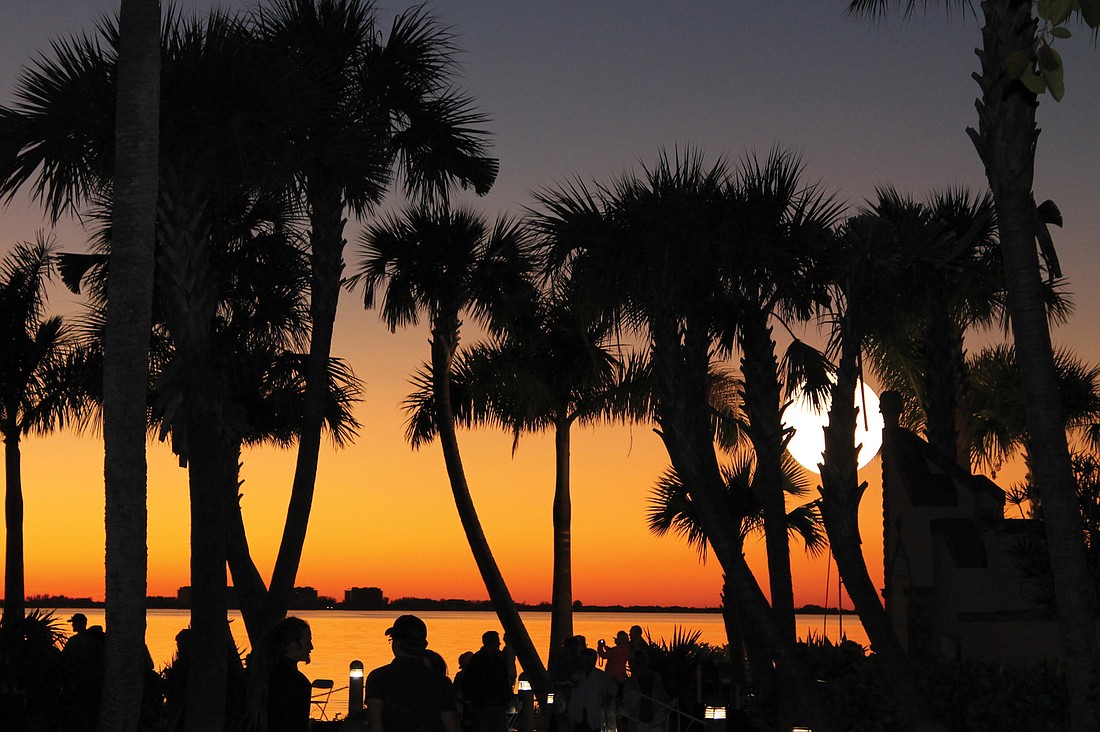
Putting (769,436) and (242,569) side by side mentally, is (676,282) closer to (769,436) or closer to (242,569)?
(769,436)

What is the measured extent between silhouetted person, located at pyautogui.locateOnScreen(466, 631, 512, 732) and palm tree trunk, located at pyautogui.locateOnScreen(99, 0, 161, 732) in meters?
4.71

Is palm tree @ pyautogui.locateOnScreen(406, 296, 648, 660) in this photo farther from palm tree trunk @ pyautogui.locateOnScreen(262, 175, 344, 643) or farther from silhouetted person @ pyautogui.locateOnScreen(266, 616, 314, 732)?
silhouetted person @ pyautogui.locateOnScreen(266, 616, 314, 732)

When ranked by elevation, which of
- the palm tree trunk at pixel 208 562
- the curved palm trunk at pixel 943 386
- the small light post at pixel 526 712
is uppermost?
the curved palm trunk at pixel 943 386

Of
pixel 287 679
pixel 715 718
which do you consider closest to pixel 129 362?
pixel 287 679

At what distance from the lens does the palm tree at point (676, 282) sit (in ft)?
54.5

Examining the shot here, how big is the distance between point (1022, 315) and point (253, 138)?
7.77m

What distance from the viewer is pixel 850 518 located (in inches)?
579

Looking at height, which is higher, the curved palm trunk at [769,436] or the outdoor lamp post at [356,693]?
the curved palm trunk at [769,436]

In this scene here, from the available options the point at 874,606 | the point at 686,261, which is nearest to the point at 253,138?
the point at 686,261

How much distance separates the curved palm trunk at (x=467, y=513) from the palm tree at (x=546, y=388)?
4.09 feet

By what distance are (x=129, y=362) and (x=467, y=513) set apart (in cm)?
1567

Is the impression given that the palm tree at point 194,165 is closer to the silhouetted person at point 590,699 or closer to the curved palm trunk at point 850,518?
the silhouetted person at point 590,699

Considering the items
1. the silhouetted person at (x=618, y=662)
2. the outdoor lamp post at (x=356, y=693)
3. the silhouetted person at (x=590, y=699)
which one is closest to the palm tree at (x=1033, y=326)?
the silhouetted person at (x=590, y=699)

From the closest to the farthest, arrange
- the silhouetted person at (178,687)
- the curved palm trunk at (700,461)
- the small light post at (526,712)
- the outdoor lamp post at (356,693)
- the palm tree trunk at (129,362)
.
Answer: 1. the palm tree trunk at (129,362)
2. the silhouetted person at (178,687)
3. the small light post at (526,712)
4. the curved palm trunk at (700,461)
5. the outdoor lamp post at (356,693)
